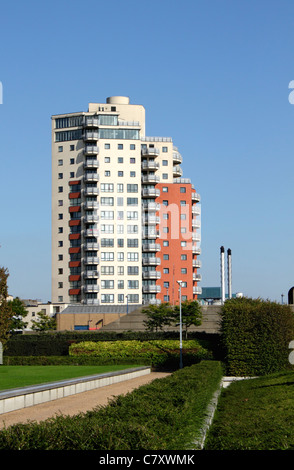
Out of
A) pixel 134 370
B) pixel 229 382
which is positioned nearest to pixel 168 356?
pixel 134 370

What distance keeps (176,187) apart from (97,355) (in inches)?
2724

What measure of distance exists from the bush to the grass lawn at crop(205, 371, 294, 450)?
583 cm

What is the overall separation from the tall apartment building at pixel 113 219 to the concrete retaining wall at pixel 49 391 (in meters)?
72.8

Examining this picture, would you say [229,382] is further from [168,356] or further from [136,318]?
[136,318]

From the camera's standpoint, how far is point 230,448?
10.8 meters

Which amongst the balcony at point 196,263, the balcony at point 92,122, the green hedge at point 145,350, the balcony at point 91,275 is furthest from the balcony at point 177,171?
the green hedge at point 145,350

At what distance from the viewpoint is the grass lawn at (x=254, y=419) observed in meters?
11.9

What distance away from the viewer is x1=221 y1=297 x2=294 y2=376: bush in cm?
4225

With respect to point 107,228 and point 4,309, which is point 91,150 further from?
point 4,309

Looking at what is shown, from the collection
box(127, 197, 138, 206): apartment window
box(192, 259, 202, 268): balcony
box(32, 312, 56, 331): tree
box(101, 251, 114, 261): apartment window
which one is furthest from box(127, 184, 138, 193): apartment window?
box(32, 312, 56, 331): tree

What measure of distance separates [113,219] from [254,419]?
96.0m

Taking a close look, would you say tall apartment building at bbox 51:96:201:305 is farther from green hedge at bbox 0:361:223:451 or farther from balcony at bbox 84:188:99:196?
green hedge at bbox 0:361:223:451

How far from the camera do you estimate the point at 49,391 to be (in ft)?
91.9

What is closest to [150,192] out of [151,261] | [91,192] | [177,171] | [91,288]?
[91,192]
